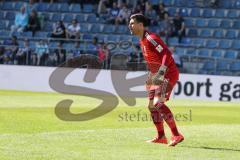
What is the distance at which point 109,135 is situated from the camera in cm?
1302

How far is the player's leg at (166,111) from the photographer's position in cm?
1173

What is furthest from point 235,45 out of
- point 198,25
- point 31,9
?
point 31,9

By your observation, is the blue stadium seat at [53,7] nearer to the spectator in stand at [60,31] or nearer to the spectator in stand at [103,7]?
the spectator in stand at [103,7]

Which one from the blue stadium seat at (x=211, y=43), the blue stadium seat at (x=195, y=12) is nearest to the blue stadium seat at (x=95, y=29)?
the blue stadium seat at (x=195, y=12)

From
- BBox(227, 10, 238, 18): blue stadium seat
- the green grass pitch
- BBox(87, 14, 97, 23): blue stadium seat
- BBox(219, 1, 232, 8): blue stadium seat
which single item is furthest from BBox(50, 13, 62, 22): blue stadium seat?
the green grass pitch

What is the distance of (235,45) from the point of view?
94.8ft

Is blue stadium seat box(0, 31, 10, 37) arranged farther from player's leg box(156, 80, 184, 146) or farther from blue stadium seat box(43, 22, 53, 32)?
player's leg box(156, 80, 184, 146)

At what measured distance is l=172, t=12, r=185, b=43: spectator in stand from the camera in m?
29.5

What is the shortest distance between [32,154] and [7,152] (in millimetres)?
390

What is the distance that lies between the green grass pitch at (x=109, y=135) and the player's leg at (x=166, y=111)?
0.14 meters


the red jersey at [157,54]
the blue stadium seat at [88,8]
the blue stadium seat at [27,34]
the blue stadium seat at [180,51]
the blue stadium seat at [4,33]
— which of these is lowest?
the blue stadium seat at [4,33]

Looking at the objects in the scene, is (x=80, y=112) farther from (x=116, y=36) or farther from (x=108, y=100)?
(x=116, y=36)

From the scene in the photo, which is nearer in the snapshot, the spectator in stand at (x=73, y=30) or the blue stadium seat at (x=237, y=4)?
the spectator in stand at (x=73, y=30)

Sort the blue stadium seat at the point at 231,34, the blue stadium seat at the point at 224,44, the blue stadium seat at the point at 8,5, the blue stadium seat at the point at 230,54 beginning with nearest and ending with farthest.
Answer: the blue stadium seat at the point at 230,54 < the blue stadium seat at the point at 224,44 < the blue stadium seat at the point at 231,34 < the blue stadium seat at the point at 8,5
